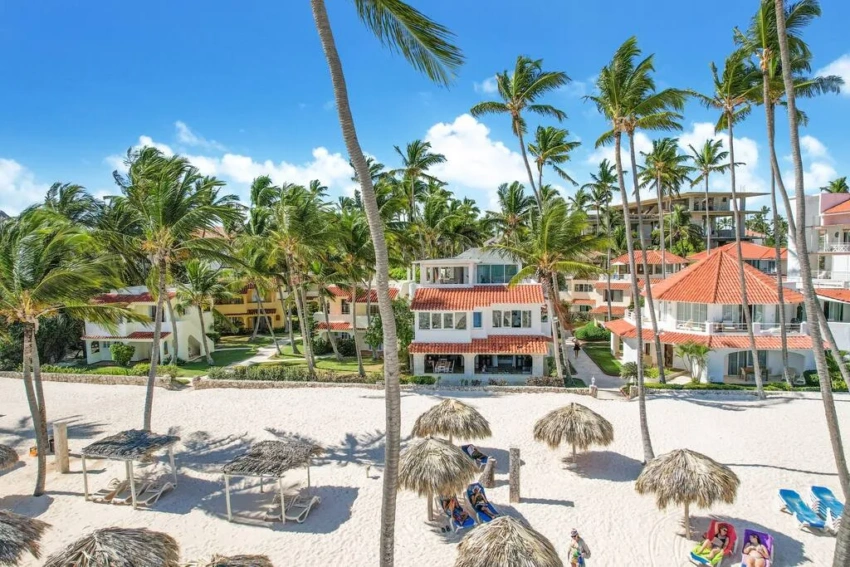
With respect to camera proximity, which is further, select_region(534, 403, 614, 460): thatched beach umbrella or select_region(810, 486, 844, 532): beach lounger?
select_region(534, 403, 614, 460): thatched beach umbrella

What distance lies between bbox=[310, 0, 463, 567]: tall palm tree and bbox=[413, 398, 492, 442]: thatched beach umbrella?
30.5 ft

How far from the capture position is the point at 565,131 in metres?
33.8

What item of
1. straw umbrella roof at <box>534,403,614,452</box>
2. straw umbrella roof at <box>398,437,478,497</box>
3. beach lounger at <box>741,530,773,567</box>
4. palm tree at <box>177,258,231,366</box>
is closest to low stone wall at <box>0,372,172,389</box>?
palm tree at <box>177,258,231,366</box>

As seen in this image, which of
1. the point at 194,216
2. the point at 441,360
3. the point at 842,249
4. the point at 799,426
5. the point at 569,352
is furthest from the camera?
the point at 569,352

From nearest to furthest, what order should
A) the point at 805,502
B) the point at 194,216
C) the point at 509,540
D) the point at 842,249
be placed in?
the point at 509,540, the point at 805,502, the point at 194,216, the point at 842,249

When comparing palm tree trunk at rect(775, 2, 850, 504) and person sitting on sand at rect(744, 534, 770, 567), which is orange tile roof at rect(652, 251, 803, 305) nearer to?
palm tree trunk at rect(775, 2, 850, 504)

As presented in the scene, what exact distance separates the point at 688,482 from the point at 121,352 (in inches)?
1331

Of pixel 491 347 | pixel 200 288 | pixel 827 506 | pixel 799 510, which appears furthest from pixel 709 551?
pixel 200 288

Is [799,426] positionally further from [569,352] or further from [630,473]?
[569,352]

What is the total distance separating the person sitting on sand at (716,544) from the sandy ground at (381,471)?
643 millimetres

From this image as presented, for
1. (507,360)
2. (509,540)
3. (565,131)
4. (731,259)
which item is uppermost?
(565,131)

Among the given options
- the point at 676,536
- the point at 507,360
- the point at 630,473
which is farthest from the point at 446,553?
the point at 507,360

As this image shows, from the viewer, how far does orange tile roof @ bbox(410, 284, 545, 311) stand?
1139 inches

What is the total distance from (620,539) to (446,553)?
176 inches
